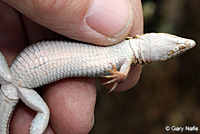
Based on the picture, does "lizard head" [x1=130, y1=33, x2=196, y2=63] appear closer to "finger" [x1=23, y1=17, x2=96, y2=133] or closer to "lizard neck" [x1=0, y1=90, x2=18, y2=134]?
"finger" [x1=23, y1=17, x2=96, y2=133]

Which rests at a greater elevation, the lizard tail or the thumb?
the thumb

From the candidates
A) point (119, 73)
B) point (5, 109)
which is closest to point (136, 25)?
point (119, 73)

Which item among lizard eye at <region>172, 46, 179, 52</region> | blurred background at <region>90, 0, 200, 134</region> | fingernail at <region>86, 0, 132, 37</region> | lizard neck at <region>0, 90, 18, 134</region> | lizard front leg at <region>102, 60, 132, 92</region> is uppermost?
fingernail at <region>86, 0, 132, 37</region>

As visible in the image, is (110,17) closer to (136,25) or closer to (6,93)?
(136,25)

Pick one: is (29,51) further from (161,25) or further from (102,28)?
(161,25)

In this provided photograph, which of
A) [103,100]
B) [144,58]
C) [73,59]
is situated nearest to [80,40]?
[73,59]

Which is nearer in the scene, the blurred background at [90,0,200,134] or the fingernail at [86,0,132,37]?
the fingernail at [86,0,132,37]

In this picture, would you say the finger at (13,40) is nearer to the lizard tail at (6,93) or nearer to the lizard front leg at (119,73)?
the lizard tail at (6,93)

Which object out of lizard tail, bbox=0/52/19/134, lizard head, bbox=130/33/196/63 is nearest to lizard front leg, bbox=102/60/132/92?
lizard head, bbox=130/33/196/63
